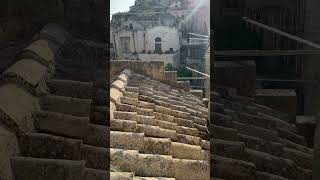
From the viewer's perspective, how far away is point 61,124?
7.54ft

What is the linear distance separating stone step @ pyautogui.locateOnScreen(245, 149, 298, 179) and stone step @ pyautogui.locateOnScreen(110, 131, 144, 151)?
2.54 ft

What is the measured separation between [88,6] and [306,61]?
6509 millimetres

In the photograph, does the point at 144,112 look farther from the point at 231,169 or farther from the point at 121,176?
the point at 121,176

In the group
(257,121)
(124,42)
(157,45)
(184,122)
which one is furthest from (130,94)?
(157,45)

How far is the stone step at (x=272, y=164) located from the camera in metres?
3.29

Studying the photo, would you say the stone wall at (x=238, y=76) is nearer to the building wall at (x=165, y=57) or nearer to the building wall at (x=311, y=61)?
the building wall at (x=311, y=61)

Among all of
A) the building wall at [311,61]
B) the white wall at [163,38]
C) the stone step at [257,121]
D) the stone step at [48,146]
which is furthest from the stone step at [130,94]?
the white wall at [163,38]

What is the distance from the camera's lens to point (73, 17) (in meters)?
4.91

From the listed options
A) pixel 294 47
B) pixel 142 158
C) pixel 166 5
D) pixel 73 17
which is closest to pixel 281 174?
pixel 142 158

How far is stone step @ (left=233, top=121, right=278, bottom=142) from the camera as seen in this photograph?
3.98 metres

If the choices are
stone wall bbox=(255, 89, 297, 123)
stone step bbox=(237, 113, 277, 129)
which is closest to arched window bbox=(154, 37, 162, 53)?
stone wall bbox=(255, 89, 297, 123)

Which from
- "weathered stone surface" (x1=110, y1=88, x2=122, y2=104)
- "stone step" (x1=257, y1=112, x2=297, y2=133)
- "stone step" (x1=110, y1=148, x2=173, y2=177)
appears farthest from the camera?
"stone step" (x1=257, y1=112, x2=297, y2=133)

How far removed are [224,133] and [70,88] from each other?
3.99ft

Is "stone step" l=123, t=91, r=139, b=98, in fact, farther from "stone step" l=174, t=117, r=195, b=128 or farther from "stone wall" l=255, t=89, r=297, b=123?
"stone wall" l=255, t=89, r=297, b=123
